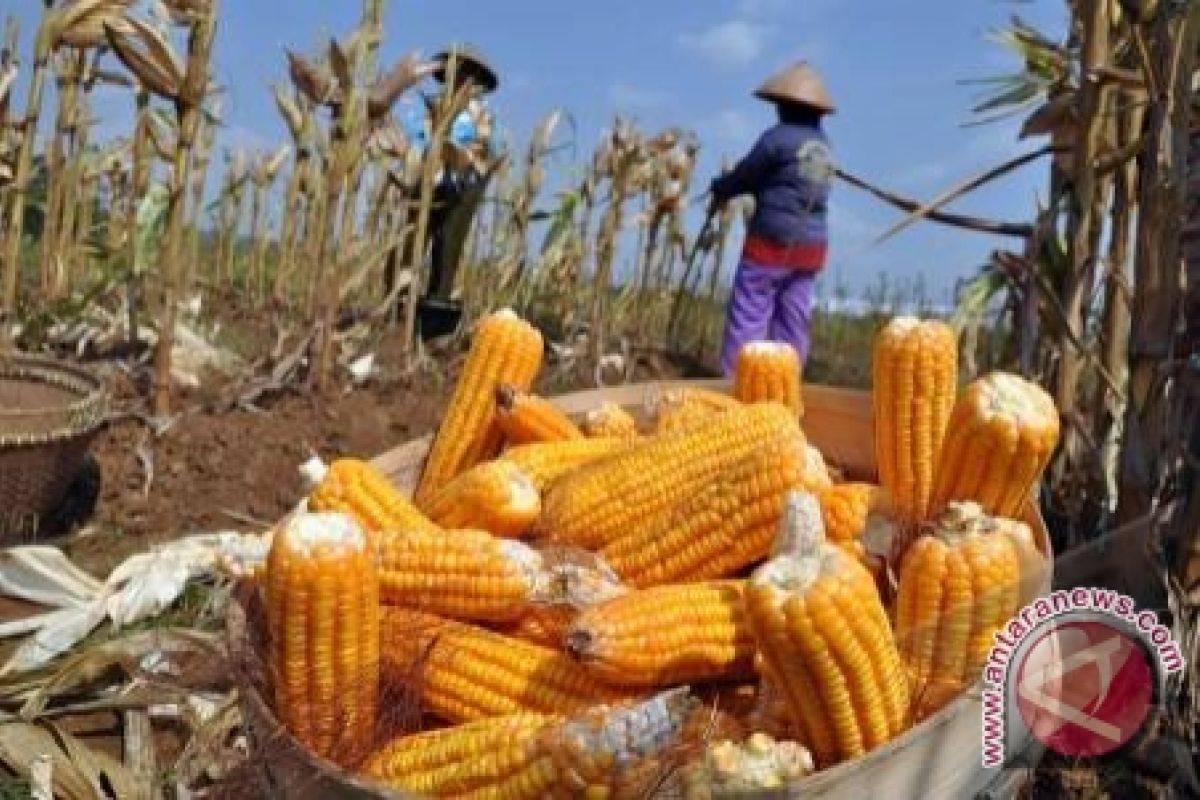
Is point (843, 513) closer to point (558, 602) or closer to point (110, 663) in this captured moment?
point (558, 602)

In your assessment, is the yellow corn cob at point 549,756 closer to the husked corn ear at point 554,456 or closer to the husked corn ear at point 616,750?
the husked corn ear at point 616,750

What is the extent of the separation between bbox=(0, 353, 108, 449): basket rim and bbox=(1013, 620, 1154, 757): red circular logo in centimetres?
371

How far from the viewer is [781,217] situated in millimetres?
7672

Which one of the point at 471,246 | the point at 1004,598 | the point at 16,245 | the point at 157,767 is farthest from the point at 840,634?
the point at 471,246

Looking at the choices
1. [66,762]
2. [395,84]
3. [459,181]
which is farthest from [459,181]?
[66,762]

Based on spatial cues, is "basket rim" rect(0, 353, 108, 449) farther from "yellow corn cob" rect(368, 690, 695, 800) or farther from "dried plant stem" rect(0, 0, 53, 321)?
"yellow corn cob" rect(368, 690, 695, 800)

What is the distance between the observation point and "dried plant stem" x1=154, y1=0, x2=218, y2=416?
16.8 ft

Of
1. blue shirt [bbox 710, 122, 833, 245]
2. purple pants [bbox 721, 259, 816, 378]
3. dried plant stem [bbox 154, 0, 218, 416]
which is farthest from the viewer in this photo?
purple pants [bbox 721, 259, 816, 378]

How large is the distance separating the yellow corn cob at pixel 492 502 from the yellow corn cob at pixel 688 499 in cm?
4

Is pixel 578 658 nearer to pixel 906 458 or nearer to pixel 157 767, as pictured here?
pixel 906 458

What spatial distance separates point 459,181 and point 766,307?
8.23 ft

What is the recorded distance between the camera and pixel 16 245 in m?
5.98

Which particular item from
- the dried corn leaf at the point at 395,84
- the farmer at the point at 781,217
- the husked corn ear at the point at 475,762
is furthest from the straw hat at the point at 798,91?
the husked corn ear at the point at 475,762
